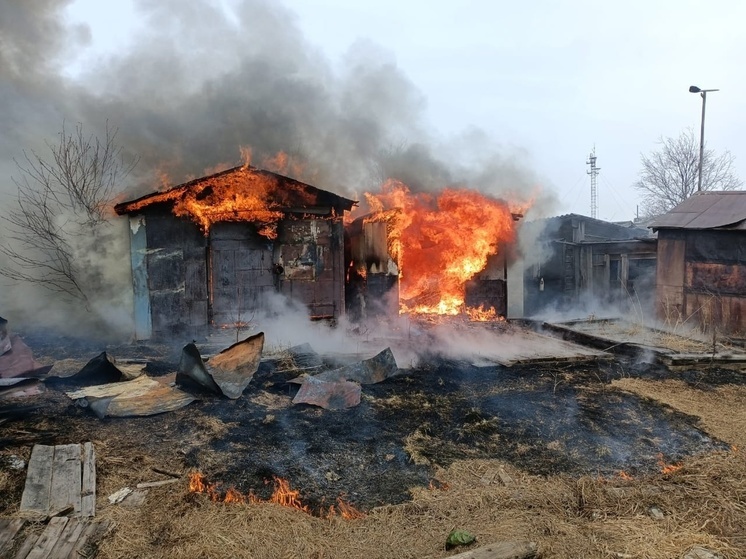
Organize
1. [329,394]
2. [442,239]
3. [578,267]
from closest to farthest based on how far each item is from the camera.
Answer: [329,394] < [442,239] < [578,267]

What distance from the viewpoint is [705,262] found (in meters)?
13.4

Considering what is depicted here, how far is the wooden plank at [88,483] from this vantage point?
4.45 metres

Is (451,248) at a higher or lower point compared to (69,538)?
higher

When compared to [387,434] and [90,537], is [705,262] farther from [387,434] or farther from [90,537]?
[90,537]

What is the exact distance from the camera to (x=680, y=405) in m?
7.97

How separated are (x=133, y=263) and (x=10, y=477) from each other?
28.0 feet

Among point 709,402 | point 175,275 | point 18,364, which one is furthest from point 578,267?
point 18,364

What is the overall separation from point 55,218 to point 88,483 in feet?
A: 38.9

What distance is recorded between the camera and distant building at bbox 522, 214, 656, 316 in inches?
792

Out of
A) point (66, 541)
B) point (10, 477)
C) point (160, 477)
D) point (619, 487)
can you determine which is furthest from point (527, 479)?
point (10, 477)

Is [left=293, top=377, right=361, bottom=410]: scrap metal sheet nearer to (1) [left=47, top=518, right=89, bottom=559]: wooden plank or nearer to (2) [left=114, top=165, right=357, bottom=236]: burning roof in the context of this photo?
(1) [left=47, top=518, right=89, bottom=559]: wooden plank

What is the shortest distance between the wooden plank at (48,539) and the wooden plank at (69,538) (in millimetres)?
34

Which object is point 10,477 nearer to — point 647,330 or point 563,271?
point 647,330

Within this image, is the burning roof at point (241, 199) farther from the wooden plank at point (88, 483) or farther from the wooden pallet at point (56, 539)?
the wooden pallet at point (56, 539)
